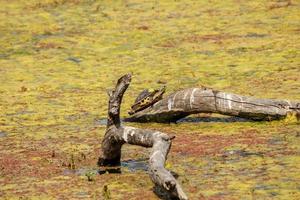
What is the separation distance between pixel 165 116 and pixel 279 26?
12765 millimetres

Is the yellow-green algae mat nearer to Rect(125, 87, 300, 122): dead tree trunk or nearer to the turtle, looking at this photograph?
Rect(125, 87, 300, 122): dead tree trunk

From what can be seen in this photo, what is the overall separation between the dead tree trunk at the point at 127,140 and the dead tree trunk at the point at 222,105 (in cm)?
355

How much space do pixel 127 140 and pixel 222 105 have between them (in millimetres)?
4208

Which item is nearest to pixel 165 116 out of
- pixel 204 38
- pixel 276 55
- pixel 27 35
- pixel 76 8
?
pixel 276 55

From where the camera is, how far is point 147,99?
63.7 ft

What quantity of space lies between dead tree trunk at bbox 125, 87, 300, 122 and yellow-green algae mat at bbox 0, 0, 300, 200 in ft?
0.91

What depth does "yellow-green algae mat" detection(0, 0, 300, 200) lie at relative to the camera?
14.5 metres

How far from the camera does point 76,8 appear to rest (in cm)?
3609

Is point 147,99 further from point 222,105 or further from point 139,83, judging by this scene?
point 139,83

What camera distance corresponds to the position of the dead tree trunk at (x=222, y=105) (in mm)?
18156

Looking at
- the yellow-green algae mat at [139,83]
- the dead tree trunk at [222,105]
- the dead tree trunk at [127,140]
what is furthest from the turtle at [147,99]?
the dead tree trunk at [127,140]

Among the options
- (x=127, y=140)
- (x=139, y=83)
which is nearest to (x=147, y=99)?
(x=139, y=83)

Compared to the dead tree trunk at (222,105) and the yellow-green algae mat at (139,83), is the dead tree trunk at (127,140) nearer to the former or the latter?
the yellow-green algae mat at (139,83)

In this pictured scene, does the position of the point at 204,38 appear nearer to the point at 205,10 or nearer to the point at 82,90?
the point at 205,10
